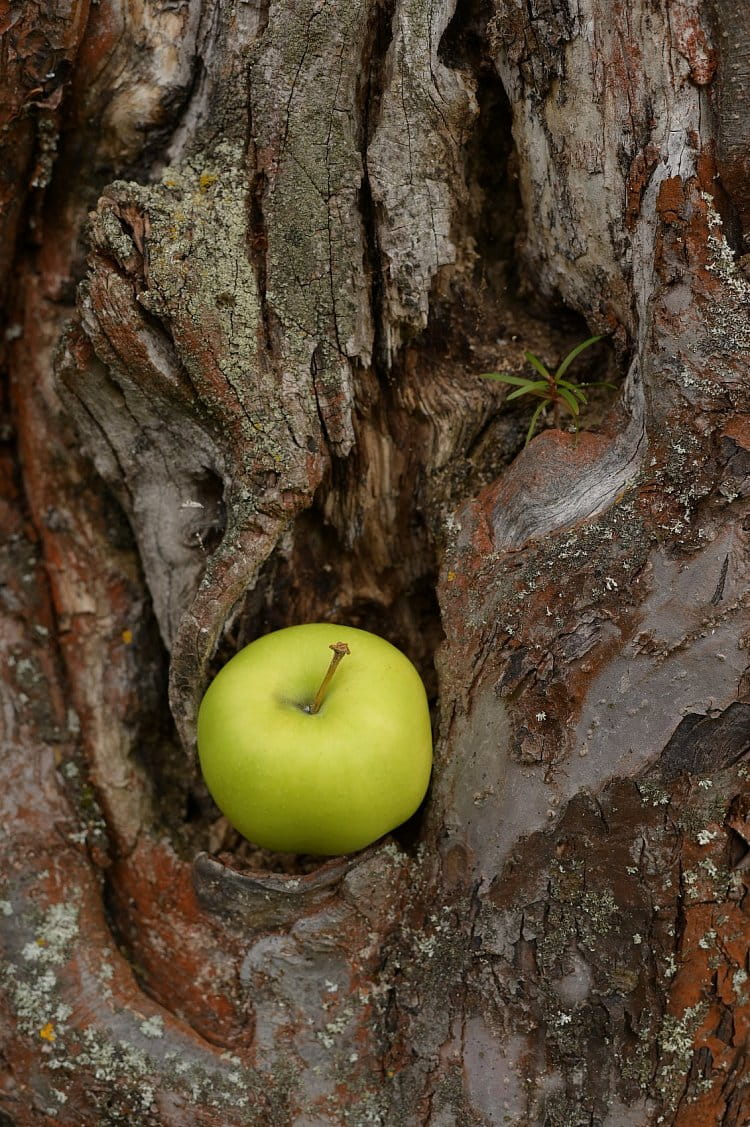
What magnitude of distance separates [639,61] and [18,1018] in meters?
2.37

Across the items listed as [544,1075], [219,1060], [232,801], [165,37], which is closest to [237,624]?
[232,801]

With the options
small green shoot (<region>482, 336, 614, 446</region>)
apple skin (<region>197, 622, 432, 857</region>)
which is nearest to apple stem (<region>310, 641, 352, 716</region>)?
apple skin (<region>197, 622, 432, 857</region>)

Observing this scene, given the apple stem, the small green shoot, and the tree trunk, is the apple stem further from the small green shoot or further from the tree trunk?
the small green shoot

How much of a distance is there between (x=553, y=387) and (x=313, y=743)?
0.93 meters

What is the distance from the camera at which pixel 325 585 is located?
82.7 inches

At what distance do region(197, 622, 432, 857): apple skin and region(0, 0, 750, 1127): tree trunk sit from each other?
115 mm

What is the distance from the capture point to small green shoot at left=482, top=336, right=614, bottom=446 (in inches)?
73.5

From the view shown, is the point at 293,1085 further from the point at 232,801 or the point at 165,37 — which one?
the point at 165,37

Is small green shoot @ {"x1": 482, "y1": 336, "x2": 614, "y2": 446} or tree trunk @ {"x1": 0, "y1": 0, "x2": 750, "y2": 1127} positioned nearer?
tree trunk @ {"x1": 0, "y1": 0, "x2": 750, "y2": 1127}

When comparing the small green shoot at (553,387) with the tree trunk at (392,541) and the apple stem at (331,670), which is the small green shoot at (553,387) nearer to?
the tree trunk at (392,541)

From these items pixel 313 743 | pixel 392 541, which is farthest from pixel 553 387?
pixel 313 743

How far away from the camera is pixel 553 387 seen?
1908 mm

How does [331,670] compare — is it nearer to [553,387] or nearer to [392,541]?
[392,541]

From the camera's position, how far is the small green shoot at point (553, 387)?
1.87 meters
